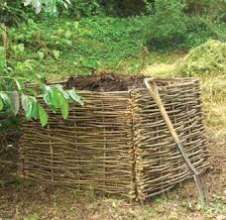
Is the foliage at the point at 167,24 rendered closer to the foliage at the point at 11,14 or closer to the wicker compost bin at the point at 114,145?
the foliage at the point at 11,14

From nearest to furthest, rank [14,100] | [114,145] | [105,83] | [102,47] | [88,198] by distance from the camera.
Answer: [14,100] < [114,145] < [88,198] < [105,83] < [102,47]

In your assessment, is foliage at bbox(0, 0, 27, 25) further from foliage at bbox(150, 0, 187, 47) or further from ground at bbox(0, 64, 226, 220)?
foliage at bbox(150, 0, 187, 47)

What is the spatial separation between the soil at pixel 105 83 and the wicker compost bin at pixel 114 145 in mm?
309

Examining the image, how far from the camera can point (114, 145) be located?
4.38 meters

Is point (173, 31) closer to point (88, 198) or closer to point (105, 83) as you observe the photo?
point (105, 83)

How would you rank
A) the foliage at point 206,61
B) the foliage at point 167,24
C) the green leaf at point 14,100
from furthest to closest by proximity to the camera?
the foliage at point 167,24 < the foliage at point 206,61 < the green leaf at point 14,100

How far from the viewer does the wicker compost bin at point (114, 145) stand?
170 inches

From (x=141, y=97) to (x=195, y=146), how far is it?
2.60 feet

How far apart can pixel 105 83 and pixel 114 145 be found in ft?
2.10

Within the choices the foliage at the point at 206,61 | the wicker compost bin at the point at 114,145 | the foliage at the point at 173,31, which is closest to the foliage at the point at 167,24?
the foliage at the point at 173,31

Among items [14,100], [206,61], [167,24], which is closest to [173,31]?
[167,24]

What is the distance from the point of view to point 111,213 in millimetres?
4305

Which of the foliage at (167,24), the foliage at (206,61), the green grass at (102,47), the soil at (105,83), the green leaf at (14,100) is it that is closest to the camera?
the green leaf at (14,100)

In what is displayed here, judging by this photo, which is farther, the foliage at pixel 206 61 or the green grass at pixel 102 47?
the green grass at pixel 102 47
